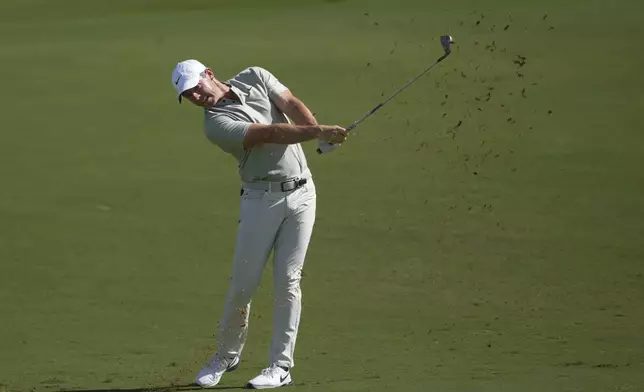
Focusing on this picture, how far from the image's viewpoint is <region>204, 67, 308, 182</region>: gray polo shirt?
22.2 ft

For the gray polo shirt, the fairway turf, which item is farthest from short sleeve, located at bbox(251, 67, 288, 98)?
the fairway turf

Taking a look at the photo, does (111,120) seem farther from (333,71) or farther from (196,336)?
(196,336)

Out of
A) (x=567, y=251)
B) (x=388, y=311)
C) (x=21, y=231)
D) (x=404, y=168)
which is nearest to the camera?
(x=388, y=311)

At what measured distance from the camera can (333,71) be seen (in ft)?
50.7

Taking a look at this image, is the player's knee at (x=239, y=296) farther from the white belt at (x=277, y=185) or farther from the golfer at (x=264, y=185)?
the white belt at (x=277, y=185)

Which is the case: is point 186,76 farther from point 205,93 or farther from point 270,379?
point 270,379

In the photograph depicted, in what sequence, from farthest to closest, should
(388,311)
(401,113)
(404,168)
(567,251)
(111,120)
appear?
(111,120) → (401,113) → (404,168) → (567,251) → (388,311)

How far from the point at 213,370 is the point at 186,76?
5.53 feet

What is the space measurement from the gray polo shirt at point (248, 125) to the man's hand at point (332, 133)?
28cm

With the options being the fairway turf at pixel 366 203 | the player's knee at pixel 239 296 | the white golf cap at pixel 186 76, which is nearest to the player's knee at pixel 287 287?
the player's knee at pixel 239 296

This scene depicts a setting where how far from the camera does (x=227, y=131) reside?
6.73 meters

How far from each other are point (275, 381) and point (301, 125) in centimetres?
137

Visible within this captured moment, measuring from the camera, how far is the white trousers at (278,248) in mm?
6930

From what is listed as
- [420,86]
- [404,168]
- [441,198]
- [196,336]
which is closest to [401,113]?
[420,86]
